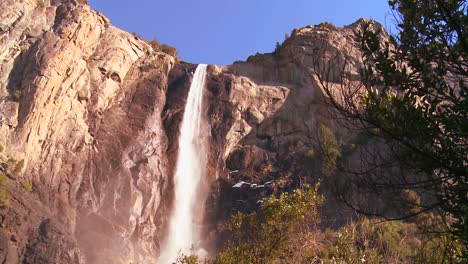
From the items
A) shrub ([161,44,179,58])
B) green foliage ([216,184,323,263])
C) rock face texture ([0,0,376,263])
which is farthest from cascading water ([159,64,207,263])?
green foliage ([216,184,323,263])

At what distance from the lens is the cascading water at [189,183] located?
29.8 metres

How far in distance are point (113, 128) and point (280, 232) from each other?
2360cm

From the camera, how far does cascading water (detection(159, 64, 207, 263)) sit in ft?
Result: 97.8

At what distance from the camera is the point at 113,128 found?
31.9 meters

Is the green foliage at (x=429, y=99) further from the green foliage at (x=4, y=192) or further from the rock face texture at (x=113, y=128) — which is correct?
the green foliage at (x=4, y=192)

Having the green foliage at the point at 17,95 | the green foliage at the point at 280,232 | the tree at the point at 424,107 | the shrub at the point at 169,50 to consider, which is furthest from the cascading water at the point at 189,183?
the tree at the point at 424,107

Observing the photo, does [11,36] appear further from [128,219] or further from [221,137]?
[221,137]

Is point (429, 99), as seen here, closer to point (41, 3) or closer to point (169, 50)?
point (41, 3)

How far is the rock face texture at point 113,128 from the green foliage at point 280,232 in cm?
968

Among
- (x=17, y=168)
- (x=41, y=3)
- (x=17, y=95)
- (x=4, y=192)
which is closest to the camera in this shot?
(x=4, y=192)

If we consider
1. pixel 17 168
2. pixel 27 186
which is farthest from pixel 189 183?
pixel 17 168

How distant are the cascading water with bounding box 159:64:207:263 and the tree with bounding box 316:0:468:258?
24141 mm

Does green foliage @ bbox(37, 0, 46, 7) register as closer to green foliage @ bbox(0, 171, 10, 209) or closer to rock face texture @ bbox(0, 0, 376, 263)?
rock face texture @ bbox(0, 0, 376, 263)

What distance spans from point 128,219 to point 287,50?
1951cm
